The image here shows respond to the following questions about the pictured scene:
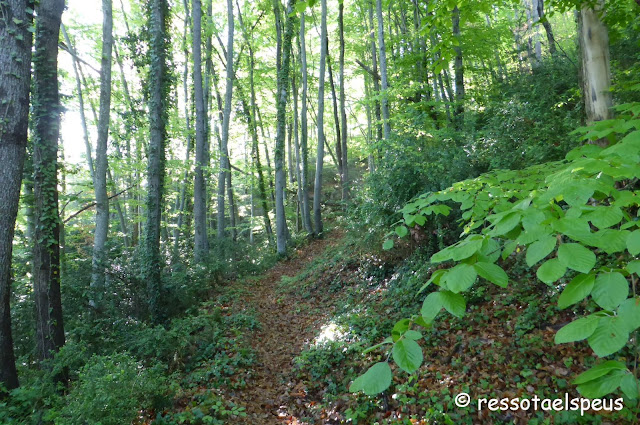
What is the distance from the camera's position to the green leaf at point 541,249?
43.7 inches

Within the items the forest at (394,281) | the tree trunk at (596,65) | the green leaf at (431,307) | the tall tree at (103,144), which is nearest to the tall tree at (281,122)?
the forest at (394,281)

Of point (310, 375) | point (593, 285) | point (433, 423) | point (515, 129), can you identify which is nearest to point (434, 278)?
point (593, 285)

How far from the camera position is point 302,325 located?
784 cm

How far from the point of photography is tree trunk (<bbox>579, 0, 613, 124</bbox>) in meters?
3.51

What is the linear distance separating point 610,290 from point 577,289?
0.08 meters

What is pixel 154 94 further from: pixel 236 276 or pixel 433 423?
pixel 433 423

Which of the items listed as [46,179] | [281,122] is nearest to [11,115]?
[46,179]

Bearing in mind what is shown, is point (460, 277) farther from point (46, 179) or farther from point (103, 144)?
point (103, 144)

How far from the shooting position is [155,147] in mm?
8016

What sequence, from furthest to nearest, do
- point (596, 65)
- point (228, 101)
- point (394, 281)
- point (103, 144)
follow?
point (228, 101), point (103, 144), point (394, 281), point (596, 65)

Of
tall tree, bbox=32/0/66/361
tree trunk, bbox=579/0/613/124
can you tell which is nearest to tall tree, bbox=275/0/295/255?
tall tree, bbox=32/0/66/361

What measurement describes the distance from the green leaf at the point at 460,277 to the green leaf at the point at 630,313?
1.24 ft

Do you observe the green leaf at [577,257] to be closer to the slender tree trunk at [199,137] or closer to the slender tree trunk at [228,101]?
the slender tree trunk at [199,137]

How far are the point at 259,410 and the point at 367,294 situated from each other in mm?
3714
